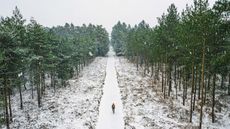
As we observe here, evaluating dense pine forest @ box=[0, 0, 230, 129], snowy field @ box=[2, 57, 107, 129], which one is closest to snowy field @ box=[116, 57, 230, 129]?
dense pine forest @ box=[0, 0, 230, 129]

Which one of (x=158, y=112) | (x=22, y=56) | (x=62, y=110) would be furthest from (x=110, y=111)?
(x=22, y=56)

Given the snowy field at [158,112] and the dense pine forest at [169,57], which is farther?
the snowy field at [158,112]

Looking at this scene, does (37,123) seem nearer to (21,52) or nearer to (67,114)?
(67,114)

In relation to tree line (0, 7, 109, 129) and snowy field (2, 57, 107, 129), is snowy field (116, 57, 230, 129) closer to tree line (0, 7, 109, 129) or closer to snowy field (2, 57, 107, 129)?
snowy field (2, 57, 107, 129)

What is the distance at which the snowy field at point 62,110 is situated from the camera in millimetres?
28141

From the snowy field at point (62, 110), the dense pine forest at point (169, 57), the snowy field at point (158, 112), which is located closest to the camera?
the dense pine forest at point (169, 57)

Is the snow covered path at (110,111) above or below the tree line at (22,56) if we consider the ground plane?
below

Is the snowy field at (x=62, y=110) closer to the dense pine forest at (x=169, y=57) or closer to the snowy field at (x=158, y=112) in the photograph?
the dense pine forest at (x=169, y=57)

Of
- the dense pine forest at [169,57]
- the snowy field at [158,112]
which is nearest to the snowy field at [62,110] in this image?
the dense pine forest at [169,57]

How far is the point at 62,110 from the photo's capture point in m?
33.3

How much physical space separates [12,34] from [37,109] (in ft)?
40.4

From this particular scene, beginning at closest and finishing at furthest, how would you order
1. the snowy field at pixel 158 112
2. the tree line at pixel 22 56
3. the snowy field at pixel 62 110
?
1. the tree line at pixel 22 56
2. the snowy field at pixel 158 112
3. the snowy field at pixel 62 110

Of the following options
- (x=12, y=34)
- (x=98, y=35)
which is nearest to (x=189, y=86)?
(x=12, y=34)

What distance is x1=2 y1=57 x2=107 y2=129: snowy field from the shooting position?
28141 millimetres
